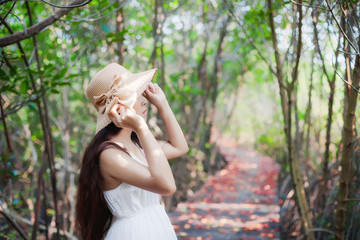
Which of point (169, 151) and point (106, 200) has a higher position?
point (169, 151)

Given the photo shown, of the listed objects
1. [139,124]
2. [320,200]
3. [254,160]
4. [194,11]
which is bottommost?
[254,160]

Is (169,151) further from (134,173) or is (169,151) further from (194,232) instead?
(194,232)

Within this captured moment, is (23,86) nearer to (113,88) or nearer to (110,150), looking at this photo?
(113,88)

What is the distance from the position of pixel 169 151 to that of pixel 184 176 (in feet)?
20.0

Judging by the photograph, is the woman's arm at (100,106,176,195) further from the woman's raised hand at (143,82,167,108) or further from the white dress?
the woman's raised hand at (143,82,167,108)

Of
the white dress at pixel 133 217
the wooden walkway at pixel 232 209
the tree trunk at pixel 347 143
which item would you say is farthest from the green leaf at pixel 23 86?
the wooden walkway at pixel 232 209

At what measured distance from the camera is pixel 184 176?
26.6ft

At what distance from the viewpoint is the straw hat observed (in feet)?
5.56

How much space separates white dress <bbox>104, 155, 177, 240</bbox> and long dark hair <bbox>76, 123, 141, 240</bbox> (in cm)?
7

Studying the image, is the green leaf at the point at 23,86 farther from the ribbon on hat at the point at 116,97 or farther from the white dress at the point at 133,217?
the white dress at the point at 133,217

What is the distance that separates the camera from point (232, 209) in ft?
22.6

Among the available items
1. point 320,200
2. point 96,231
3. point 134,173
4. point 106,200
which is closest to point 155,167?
point 134,173

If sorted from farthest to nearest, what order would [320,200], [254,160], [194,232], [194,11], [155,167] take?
1. [254,160]
2. [194,11]
3. [194,232]
4. [320,200]
5. [155,167]

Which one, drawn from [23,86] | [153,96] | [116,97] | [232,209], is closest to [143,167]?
[116,97]
